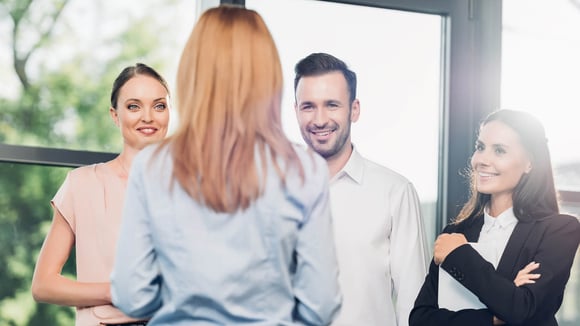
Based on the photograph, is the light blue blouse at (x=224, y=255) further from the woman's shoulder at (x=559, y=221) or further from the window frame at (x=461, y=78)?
the window frame at (x=461, y=78)

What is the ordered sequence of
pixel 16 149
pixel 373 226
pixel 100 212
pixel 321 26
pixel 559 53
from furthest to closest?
pixel 559 53, pixel 321 26, pixel 16 149, pixel 373 226, pixel 100 212

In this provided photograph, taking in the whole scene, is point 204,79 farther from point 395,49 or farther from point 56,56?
point 395,49

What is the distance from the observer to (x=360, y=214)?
2484 mm

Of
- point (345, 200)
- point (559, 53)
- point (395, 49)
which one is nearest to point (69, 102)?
point (345, 200)

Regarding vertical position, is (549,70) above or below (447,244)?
above

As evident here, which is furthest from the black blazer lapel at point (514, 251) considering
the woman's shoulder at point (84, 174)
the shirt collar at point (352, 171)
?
the woman's shoulder at point (84, 174)

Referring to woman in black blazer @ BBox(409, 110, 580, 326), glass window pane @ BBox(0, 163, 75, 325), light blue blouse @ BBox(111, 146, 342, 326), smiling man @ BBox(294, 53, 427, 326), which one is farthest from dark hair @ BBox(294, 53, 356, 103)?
light blue blouse @ BBox(111, 146, 342, 326)

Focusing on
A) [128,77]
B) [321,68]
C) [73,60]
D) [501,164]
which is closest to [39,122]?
[73,60]

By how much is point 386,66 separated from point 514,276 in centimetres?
120

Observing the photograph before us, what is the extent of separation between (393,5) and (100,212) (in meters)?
1.61

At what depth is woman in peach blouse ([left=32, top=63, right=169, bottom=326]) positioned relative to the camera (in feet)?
6.74

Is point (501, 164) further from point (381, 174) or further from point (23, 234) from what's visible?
point (23, 234)

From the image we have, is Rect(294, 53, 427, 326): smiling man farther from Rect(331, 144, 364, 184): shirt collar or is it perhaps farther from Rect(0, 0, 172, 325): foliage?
Rect(0, 0, 172, 325): foliage

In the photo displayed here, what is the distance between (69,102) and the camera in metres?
2.83
